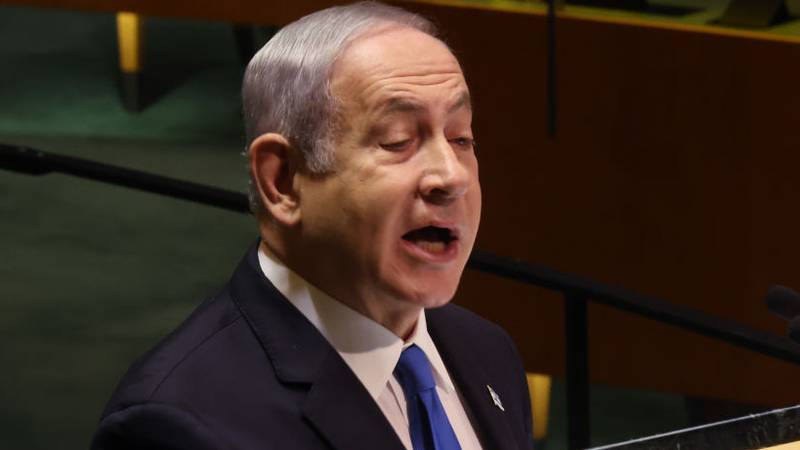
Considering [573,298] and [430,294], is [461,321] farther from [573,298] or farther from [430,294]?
[573,298]

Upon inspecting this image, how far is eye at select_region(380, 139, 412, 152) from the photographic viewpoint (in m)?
1.57

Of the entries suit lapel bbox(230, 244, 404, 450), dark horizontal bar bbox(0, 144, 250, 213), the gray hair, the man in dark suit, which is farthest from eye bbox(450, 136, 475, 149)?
dark horizontal bar bbox(0, 144, 250, 213)

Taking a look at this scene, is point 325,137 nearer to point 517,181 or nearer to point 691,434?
point 691,434

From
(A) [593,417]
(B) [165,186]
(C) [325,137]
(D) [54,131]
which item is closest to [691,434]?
(C) [325,137]

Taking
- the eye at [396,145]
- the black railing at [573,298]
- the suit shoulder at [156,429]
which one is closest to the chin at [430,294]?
the eye at [396,145]

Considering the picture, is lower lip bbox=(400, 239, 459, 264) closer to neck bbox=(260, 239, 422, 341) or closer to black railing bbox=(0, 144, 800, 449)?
neck bbox=(260, 239, 422, 341)

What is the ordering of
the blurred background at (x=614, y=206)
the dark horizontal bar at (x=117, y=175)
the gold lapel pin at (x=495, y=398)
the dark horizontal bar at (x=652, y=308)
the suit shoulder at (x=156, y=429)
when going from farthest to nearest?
1. the blurred background at (x=614, y=206)
2. the dark horizontal bar at (x=117, y=175)
3. the dark horizontal bar at (x=652, y=308)
4. the gold lapel pin at (x=495, y=398)
5. the suit shoulder at (x=156, y=429)

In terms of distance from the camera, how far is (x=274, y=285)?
1.63 m

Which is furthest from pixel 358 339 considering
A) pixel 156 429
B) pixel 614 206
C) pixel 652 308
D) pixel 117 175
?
pixel 614 206

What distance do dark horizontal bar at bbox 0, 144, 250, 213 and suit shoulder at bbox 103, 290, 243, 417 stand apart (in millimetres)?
1415

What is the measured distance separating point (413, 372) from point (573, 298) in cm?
118

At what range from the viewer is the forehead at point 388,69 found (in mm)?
1574

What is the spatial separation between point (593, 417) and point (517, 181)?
92 centimetres

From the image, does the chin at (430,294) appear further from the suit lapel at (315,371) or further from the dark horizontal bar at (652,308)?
the dark horizontal bar at (652,308)
